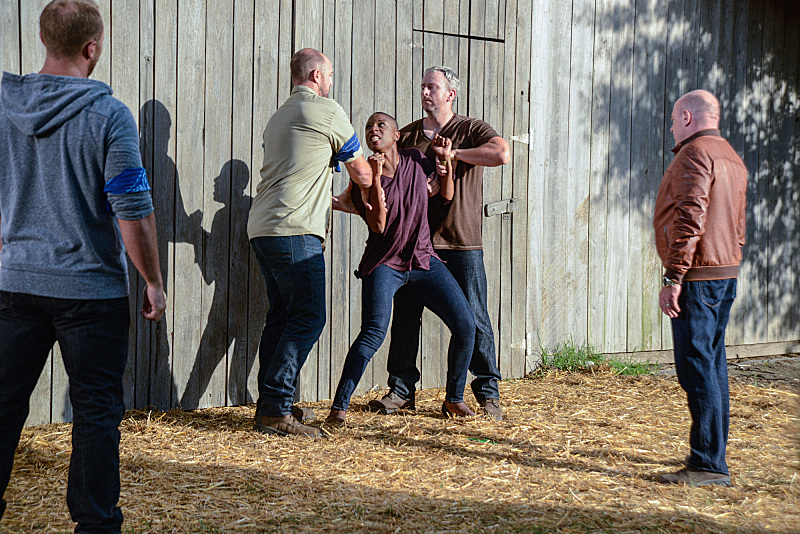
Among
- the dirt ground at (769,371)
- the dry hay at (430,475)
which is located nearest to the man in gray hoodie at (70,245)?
the dry hay at (430,475)

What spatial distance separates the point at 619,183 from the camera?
688cm

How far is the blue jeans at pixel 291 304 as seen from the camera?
14.0ft

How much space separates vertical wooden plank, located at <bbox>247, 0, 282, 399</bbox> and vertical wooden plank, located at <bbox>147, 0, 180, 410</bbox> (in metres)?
0.54

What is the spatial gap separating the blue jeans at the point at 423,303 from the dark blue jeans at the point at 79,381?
2.06m

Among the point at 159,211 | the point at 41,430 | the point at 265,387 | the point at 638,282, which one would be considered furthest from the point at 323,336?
the point at 638,282

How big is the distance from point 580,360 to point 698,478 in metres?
2.95

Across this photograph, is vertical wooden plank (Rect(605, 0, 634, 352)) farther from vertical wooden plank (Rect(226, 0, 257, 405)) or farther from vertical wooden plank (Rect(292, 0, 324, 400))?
vertical wooden plank (Rect(226, 0, 257, 405))

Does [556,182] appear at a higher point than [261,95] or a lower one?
lower

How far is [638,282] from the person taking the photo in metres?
7.03

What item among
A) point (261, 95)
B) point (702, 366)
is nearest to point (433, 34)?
point (261, 95)

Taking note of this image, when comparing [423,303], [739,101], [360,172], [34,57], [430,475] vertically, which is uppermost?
[739,101]

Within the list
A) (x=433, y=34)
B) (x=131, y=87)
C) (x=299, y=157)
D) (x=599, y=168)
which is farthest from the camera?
(x=599, y=168)

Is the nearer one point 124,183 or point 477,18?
point 124,183

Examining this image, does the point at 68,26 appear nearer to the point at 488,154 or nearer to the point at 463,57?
the point at 488,154
